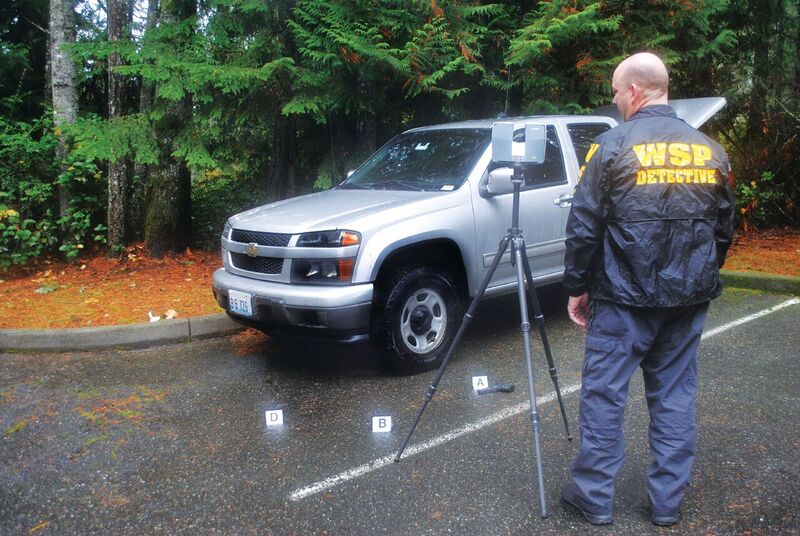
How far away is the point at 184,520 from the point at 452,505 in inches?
49.0

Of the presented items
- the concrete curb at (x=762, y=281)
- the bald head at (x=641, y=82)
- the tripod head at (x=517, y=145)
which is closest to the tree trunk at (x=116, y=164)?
the tripod head at (x=517, y=145)

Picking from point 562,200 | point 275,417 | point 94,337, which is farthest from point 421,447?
point 94,337

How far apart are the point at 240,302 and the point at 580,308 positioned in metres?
2.62

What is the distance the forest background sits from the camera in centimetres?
739

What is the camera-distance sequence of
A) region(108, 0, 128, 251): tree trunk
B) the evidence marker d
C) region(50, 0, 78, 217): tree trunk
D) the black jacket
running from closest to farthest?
the black jacket < the evidence marker d < region(108, 0, 128, 251): tree trunk < region(50, 0, 78, 217): tree trunk

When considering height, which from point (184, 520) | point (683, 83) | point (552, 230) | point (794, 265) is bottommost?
point (184, 520)

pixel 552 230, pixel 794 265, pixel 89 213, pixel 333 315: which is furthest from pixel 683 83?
pixel 89 213

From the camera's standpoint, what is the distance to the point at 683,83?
9.91 meters

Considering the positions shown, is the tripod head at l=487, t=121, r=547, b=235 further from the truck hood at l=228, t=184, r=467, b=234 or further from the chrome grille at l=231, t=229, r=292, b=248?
the chrome grille at l=231, t=229, r=292, b=248

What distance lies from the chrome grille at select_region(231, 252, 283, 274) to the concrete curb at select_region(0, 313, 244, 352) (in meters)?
1.17

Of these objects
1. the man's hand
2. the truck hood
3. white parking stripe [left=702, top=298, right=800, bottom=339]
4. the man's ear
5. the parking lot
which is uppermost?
the man's ear

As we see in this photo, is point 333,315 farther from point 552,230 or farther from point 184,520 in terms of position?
point 552,230

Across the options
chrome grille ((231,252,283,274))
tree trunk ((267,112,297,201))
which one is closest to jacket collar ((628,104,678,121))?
chrome grille ((231,252,283,274))

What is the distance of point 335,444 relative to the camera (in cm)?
397
